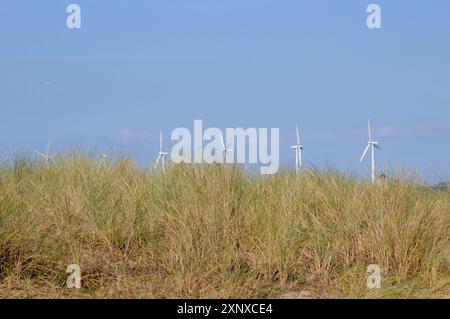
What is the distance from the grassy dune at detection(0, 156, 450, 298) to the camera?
862cm

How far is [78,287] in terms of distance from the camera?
8.62m

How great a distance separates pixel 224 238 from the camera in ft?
30.7

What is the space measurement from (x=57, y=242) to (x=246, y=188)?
2.81 metres

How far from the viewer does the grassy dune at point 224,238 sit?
8.62 m

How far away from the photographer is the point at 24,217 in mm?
9266
